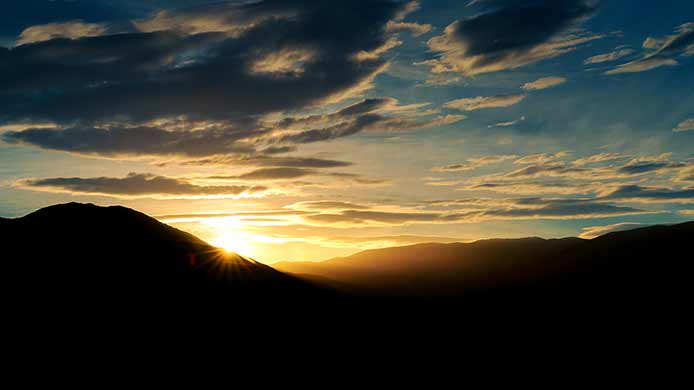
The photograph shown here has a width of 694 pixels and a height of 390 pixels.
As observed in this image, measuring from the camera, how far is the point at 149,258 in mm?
54281

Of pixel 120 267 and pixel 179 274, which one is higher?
pixel 120 267

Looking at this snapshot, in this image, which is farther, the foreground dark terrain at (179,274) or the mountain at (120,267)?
the foreground dark terrain at (179,274)

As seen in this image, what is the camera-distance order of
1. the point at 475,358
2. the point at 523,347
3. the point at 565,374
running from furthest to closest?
the point at 523,347 < the point at 475,358 < the point at 565,374

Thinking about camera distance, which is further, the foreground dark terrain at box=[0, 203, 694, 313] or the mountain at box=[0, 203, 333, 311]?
the foreground dark terrain at box=[0, 203, 694, 313]

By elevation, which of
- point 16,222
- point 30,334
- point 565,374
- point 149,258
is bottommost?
point 565,374

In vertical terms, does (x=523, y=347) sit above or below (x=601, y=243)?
below

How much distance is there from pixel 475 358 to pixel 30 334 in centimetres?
3215

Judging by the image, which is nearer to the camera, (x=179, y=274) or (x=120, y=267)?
(x=120, y=267)

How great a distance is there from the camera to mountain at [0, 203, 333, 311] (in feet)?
145

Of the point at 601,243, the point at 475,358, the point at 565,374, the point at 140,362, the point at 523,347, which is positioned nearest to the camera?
the point at 140,362

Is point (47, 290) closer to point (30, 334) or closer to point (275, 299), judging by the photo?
point (30, 334)

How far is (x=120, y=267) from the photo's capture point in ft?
164

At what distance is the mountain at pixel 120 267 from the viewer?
145 feet

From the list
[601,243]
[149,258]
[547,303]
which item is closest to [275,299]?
[149,258]
